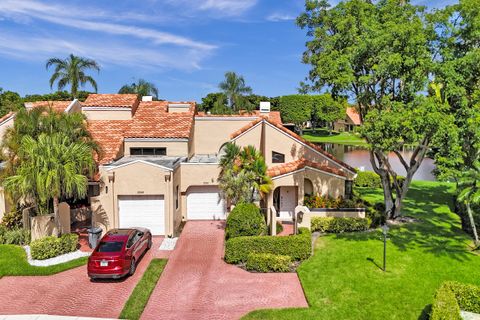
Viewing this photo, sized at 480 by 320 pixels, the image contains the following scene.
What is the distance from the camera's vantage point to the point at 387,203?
23469 millimetres

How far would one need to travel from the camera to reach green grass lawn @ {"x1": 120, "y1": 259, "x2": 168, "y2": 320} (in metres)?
13.1

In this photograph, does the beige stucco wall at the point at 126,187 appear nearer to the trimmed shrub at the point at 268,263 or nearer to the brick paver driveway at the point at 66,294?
the brick paver driveway at the point at 66,294

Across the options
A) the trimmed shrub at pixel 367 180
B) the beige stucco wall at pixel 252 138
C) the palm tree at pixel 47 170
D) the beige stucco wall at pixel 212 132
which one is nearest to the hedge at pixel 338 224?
the beige stucco wall at pixel 252 138

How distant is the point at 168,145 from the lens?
25.9 metres

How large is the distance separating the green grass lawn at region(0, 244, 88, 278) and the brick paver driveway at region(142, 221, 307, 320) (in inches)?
191

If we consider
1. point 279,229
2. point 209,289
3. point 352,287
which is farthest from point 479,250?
point 209,289

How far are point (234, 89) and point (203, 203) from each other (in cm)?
3635

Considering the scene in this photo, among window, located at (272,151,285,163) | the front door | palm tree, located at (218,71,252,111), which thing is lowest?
the front door

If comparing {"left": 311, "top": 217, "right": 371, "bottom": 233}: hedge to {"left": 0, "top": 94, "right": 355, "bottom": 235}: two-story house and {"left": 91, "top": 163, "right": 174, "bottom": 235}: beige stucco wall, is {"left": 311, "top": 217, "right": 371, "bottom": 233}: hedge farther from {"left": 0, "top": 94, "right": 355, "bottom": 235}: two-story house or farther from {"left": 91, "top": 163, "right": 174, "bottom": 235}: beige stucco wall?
{"left": 91, "top": 163, "right": 174, "bottom": 235}: beige stucco wall

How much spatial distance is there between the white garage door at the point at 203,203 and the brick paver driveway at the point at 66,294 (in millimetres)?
8195

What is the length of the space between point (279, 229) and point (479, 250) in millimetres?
10560

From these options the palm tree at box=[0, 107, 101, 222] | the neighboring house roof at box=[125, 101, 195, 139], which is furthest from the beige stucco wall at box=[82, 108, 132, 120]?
Answer: the palm tree at box=[0, 107, 101, 222]

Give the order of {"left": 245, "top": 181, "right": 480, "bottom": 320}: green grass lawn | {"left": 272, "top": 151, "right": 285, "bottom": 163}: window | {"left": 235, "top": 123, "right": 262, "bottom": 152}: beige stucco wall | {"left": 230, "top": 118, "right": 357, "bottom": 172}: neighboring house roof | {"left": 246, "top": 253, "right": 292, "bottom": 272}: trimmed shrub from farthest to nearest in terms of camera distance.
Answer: {"left": 235, "top": 123, "right": 262, "bottom": 152}: beige stucco wall
{"left": 272, "top": 151, "right": 285, "bottom": 163}: window
{"left": 230, "top": 118, "right": 357, "bottom": 172}: neighboring house roof
{"left": 246, "top": 253, "right": 292, "bottom": 272}: trimmed shrub
{"left": 245, "top": 181, "right": 480, "bottom": 320}: green grass lawn

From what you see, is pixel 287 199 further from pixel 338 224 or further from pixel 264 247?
pixel 264 247
